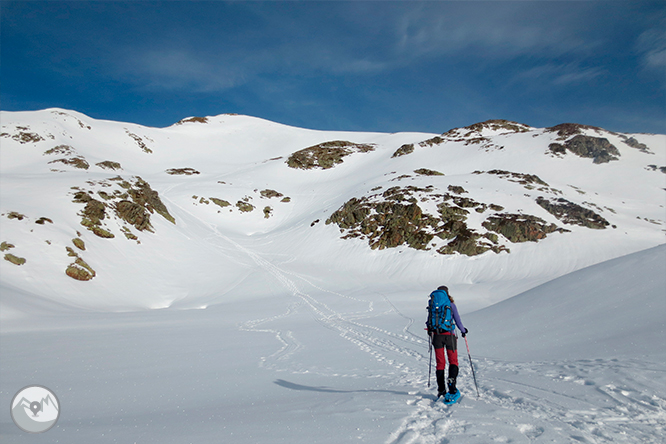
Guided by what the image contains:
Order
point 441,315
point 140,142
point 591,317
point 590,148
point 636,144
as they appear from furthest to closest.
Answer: point 140,142 → point 636,144 → point 590,148 → point 591,317 → point 441,315

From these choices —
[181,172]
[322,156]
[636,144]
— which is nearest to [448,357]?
[322,156]

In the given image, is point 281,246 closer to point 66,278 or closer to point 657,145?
point 66,278

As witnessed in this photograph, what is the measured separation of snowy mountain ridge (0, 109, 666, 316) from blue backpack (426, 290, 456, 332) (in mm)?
11410

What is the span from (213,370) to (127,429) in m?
Answer: 2.87

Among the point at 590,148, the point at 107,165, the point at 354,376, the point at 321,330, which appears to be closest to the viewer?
the point at 354,376

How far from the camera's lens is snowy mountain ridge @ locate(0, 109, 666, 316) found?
17297 millimetres

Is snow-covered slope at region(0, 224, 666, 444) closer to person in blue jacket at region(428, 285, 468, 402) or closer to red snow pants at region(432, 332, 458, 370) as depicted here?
person in blue jacket at region(428, 285, 468, 402)

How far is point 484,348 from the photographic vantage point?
8.14 metres

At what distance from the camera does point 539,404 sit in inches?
171

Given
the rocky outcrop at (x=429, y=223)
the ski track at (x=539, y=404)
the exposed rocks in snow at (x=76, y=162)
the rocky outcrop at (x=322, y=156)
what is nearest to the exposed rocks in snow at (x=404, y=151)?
the rocky outcrop at (x=322, y=156)

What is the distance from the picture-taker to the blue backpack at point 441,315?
5.16 meters

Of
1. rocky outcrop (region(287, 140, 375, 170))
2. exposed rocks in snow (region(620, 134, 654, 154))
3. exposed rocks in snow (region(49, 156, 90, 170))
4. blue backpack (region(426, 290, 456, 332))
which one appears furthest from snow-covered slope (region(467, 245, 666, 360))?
exposed rocks in snow (region(49, 156, 90, 170))

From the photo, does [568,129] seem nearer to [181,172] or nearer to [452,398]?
[452,398]

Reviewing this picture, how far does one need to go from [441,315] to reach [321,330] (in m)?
6.87
